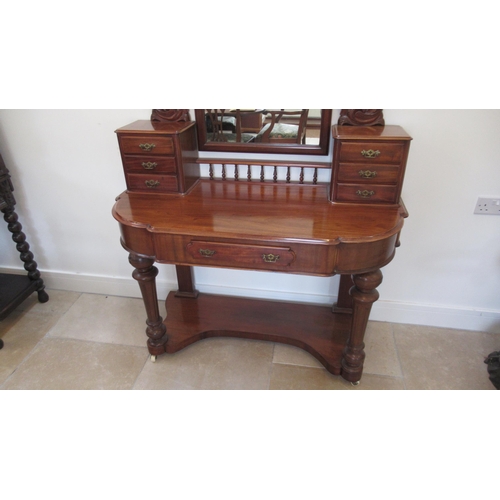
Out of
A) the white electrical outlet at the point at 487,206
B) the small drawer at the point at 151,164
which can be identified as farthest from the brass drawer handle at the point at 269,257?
the white electrical outlet at the point at 487,206

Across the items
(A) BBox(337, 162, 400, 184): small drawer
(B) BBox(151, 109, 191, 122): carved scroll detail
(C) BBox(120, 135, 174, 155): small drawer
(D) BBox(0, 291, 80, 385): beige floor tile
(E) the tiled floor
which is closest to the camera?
(A) BBox(337, 162, 400, 184): small drawer

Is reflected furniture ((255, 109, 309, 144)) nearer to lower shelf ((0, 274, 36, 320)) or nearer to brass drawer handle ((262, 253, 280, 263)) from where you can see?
brass drawer handle ((262, 253, 280, 263))

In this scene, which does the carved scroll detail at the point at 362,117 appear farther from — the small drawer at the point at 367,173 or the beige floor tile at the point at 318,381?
the beige floor tile at the point at 318,381

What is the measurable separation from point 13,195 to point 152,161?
102cm

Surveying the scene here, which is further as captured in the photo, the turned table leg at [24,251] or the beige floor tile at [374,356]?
the turned table leg at [24,251]

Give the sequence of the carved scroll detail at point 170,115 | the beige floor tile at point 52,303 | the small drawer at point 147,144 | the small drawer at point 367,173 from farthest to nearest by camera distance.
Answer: the beige floor tile at point 52,303 → the carved scroll detail at point 170,115 → the small drawer at point 147,144 → the small drawer at point 367,173

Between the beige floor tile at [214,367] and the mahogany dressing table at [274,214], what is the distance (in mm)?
67

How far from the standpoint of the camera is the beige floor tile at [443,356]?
5.37 feet

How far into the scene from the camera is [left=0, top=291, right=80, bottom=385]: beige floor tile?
1.82 m

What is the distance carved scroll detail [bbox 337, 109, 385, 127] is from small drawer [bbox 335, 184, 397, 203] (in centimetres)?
26

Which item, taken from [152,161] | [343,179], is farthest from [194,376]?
[343,179]

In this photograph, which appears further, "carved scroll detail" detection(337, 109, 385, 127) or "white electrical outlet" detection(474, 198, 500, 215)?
"white electrical outlet" detection(474, 198, 500, 215)

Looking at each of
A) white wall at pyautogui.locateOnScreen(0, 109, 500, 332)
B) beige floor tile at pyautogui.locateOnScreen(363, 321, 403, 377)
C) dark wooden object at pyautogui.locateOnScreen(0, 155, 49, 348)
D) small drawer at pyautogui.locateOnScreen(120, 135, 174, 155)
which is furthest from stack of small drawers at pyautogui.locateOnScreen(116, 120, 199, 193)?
beige floor tile at pyautogui.locateOnScreen(363, 321, 403, 377)

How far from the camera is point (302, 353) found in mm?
1804
